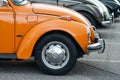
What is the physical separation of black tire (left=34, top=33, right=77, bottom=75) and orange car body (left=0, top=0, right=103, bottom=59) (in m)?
0.11

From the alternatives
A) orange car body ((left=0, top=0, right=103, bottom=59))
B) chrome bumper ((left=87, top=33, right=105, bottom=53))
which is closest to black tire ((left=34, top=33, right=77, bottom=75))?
orange car body ((left=0, top=0, right=103, bottom=59))

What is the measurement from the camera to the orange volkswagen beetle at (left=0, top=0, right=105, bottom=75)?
7.12 meters

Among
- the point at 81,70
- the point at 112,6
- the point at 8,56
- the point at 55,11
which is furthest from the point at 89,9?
the point at 8,56

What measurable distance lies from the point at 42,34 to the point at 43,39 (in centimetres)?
10

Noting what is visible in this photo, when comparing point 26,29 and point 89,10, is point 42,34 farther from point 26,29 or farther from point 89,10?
point 89,10

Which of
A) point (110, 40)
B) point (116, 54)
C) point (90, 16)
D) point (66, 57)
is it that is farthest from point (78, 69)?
point (90, 16)

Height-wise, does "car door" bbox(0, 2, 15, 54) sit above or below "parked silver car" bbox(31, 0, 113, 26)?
above

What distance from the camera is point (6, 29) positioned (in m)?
7.12

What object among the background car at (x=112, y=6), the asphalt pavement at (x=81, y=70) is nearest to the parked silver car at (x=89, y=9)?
the background car at (x=112, y=6)

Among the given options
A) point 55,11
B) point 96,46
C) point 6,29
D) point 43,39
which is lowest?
point 96,46

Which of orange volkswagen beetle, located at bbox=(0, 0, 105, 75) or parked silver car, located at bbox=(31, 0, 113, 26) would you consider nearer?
orange volkswagen beetle, located at bbox=(0, 0, 105, 75)

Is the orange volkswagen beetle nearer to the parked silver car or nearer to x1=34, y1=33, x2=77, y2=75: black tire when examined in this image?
x1=34, y1=33, x2=77, y2=75: black tire

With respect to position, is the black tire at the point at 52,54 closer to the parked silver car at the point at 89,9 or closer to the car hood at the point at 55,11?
the car hood at the point at 55,11

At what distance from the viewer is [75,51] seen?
718cm
